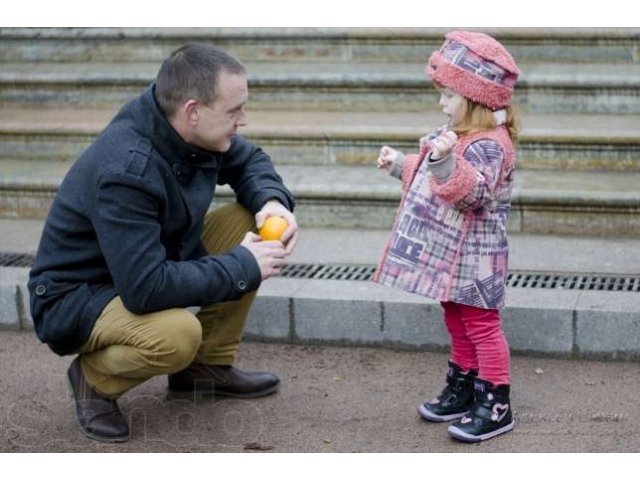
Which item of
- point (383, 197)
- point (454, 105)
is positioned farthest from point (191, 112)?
point (383, 197)

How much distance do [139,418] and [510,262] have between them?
199 centimetres

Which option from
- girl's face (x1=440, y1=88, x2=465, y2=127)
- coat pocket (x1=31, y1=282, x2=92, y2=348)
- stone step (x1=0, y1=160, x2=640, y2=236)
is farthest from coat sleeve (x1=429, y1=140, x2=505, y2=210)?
stone step (x1=0, y1=160, x2=640, y2=236)

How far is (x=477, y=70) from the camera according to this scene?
4.25 meters

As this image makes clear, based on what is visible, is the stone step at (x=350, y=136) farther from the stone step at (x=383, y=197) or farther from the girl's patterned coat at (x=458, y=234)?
the girl's patterned coat at (x=458, y=234)

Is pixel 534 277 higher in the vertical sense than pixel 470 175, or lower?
lower

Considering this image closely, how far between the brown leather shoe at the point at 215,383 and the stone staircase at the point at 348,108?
1.87 meters

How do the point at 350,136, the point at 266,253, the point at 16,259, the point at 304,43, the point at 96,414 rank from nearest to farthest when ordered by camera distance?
the point at 266,253 → the point at 96,414 → the point at 16,259 → the point at 350,136 → the point at 304,43

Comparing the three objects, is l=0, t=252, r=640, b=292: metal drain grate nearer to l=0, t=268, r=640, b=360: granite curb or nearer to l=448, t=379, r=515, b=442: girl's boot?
l=0, t=268, r=640, b=360: granite curb

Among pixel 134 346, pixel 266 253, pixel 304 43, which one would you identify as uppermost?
pixel 304 43

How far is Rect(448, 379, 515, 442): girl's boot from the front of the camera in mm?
4316

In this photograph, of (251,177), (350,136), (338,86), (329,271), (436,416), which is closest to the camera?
(436,416)

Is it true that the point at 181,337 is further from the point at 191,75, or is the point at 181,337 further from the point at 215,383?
the point at 191,75

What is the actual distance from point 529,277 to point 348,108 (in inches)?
92.0

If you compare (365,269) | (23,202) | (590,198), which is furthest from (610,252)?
(23,202)
